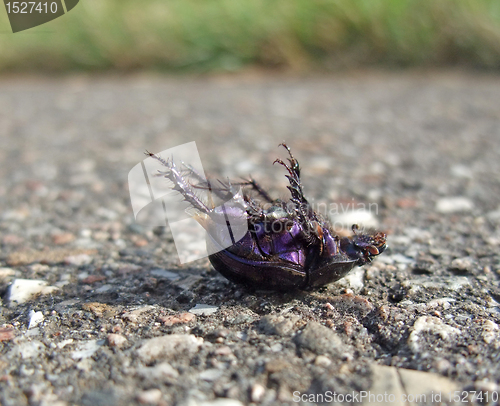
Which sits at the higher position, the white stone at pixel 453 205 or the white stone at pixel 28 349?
the white stone at pixel 28 349

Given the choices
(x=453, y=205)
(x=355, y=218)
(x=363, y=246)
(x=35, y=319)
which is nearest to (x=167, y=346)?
(x=35, y=319)

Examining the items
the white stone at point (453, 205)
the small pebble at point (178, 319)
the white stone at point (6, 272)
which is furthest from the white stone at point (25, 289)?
the white stone at point (453, 205)

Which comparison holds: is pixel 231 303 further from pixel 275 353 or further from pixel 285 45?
pixel 285 45

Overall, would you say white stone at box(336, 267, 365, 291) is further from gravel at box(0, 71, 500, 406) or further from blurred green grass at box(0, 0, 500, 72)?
blurred green grass at box(0, 0, 500, 72)

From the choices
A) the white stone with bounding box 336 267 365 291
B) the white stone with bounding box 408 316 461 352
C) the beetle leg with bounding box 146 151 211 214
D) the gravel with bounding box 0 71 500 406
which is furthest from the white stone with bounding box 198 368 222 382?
the white stone with bounding box 336 267 365 291

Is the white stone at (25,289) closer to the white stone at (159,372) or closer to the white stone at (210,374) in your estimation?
the white stone at (159,372)

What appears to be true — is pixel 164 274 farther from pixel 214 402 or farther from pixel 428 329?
pixel 428 329
